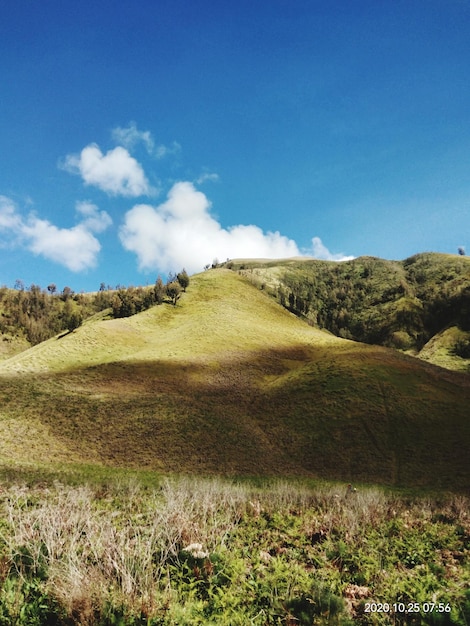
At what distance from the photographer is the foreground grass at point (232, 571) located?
5582 mm

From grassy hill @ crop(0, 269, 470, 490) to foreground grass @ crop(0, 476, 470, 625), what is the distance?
2205 cm

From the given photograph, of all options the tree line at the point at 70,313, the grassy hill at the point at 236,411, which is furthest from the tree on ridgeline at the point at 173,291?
the grassy hill at the point at 236,411

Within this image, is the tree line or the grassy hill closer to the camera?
the grassy hill

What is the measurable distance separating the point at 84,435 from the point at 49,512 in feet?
95.6

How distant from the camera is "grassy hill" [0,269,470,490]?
3209 cm

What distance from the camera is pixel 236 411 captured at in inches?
1737

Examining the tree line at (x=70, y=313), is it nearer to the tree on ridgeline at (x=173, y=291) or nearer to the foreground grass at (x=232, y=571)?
the tree on ridgeline at (x=173, y=291)

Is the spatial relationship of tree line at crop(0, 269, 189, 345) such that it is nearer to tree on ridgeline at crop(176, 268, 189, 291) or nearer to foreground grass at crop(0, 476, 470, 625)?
tree on ridgeline at crop(176, 268, 189, 291)

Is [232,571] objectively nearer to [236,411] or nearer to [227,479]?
[227,479]

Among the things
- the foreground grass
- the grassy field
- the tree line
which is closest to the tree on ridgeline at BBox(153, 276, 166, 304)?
the tree line

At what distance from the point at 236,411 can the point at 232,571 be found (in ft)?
124

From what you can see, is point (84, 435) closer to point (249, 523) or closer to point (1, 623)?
point (249, 523)

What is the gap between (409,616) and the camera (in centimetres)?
588

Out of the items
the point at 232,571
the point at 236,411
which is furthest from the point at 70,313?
the point at 232,571
